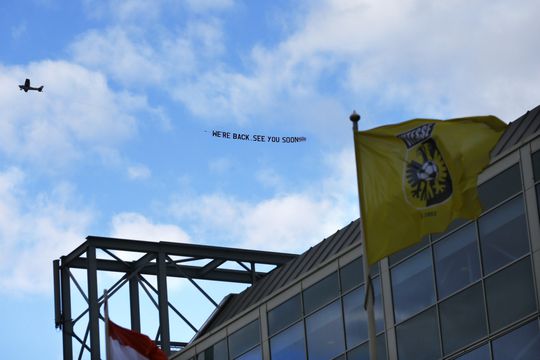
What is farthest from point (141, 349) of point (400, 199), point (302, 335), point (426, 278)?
point (400, 199)

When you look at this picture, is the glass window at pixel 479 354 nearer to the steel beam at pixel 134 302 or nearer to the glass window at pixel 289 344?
the glass window at pixel 289 344

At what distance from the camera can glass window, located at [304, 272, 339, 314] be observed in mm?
40219

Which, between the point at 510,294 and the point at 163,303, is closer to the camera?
the point at 510,294

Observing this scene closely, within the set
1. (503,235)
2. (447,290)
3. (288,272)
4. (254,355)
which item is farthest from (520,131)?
(254,355)

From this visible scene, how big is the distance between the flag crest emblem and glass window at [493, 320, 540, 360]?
318 inches

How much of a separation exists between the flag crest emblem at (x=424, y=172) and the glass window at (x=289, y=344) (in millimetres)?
16342

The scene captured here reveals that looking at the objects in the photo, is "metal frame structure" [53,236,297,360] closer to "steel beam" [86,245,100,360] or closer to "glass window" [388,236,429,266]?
"steel beam" [86,245,100,360]

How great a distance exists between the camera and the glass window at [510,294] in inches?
1273

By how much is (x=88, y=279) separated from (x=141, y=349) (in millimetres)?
12672

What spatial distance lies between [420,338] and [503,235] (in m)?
4.02

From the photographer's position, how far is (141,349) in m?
42.5

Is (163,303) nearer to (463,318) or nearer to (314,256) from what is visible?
(314,256)

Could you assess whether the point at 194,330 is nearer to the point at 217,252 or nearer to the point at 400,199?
the point at 217,252

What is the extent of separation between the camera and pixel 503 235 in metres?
33.5
